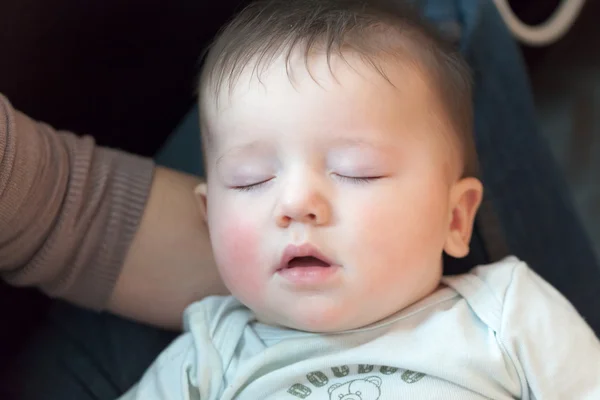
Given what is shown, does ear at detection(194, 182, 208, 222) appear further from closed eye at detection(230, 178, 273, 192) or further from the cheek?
the cheek

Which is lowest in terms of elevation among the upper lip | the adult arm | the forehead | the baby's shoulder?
the baby's shoulder

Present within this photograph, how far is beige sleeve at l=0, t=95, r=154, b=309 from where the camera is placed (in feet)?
2.56

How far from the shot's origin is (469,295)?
0.83 meters

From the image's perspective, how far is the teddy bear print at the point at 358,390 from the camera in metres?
0.76

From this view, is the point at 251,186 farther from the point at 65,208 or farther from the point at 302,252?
the point at 65,208

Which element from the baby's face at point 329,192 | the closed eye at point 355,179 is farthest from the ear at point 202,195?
the closed eye at point 355,179

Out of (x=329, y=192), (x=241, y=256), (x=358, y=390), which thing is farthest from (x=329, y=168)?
(x=358, y=390)

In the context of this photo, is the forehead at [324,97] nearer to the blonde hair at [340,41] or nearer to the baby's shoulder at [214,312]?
the blonde hair at [340,41]

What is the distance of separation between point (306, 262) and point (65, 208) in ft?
1.01

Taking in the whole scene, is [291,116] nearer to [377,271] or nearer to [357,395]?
[377,271]

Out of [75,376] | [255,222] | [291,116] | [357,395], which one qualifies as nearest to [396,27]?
[291,116]

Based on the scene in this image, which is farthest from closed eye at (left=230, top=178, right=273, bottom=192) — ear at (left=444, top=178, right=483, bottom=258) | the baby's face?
ear at (left=444, top=178, right=483, bottom=258)

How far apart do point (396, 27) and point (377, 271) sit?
0.29 metres

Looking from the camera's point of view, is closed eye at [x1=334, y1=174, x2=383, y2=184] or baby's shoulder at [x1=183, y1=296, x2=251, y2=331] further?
baby's shoulder at [x1=183, y1=296, x2=251, y2=331]
